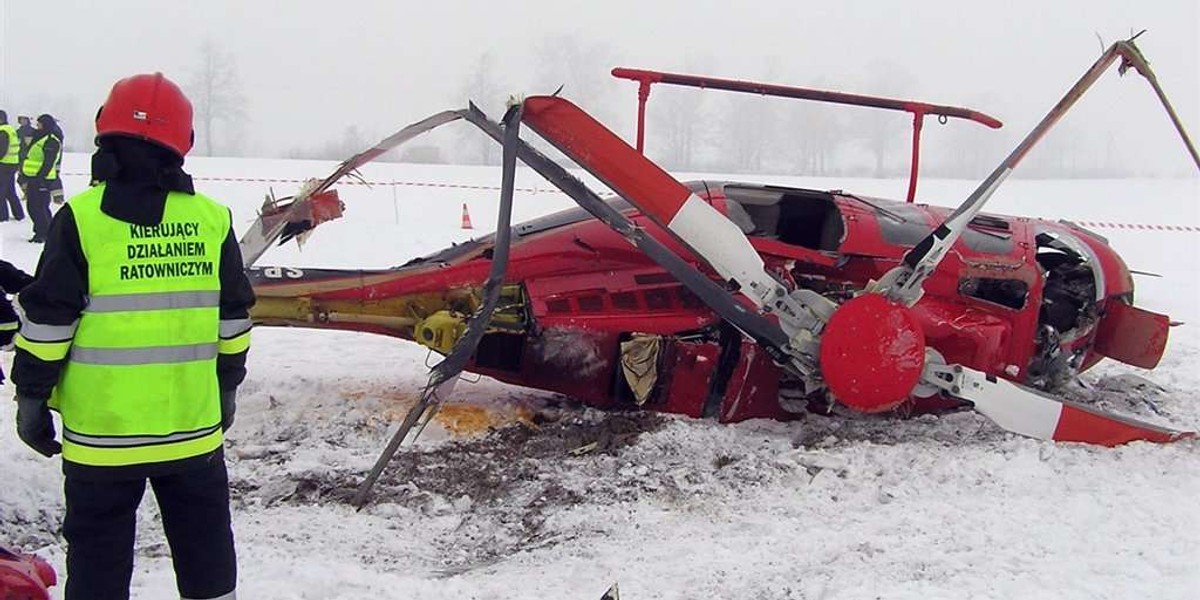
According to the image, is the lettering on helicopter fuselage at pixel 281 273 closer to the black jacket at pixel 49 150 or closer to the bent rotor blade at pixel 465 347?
the bent rotor blade at pixel 465 347

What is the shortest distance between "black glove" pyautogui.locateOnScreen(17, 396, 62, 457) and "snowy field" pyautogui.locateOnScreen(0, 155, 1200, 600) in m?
0.77

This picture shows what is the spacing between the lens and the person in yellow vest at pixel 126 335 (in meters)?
2.53

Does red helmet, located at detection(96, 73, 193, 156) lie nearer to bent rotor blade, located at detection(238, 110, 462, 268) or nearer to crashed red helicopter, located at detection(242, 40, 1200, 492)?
crashed red helicopter, located at detection(242, 40, 1200, 492)

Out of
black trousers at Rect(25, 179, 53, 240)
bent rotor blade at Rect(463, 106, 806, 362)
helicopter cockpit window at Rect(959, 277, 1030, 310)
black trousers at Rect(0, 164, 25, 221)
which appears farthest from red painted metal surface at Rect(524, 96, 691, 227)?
black trousers at Rect(0, 164, 25, 221)

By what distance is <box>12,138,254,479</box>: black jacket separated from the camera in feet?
8.13

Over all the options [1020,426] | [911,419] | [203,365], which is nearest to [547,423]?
[911,419]

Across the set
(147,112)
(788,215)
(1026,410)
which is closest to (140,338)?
(147,112)

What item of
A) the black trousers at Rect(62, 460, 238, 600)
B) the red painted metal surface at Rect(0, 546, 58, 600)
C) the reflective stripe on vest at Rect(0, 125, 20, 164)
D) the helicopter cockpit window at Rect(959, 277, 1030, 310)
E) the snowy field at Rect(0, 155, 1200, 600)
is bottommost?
the snowy field at Rect(0, 155, 1200, 600)

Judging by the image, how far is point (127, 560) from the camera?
108 inches

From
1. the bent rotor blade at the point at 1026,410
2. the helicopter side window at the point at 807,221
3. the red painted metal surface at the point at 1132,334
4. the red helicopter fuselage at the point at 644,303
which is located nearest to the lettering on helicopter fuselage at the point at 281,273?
the red helicopter fuselage at the point at 644,303

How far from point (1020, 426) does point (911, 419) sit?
832mm

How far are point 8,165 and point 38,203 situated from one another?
4.73ft

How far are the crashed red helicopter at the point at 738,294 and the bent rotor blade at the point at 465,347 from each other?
0.04 feet

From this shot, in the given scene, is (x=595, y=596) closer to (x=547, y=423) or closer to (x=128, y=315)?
(x=128, y=315)
